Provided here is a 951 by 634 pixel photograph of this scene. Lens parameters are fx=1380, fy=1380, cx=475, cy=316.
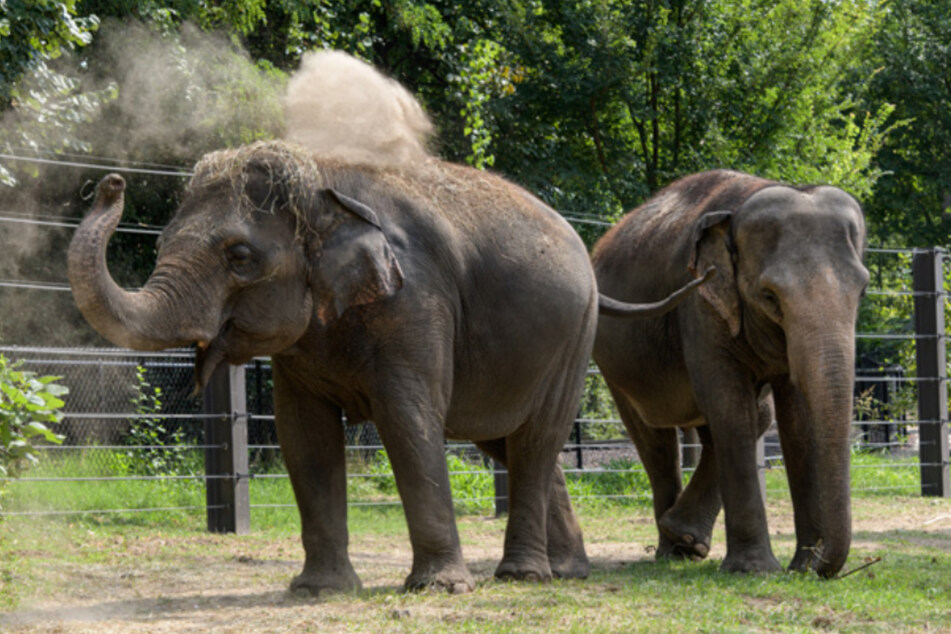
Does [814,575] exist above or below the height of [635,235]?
below

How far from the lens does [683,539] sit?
8.26 meters

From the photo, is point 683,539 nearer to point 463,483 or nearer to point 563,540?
point 563,540

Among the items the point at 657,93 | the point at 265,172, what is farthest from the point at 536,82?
the point at 265,172

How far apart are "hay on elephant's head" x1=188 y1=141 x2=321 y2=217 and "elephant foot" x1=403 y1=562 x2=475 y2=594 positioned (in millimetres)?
1670

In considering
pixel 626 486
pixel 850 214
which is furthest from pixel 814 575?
pixel 626 486

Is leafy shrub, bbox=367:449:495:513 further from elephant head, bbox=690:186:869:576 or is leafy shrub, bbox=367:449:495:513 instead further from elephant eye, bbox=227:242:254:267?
elephant eye, bbox=227:242:254:267

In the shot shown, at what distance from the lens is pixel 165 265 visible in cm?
572

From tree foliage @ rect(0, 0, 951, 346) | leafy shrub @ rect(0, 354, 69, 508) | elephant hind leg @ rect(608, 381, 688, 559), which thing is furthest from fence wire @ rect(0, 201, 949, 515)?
leafy shrub @ rect(0, 354, 69, 508)

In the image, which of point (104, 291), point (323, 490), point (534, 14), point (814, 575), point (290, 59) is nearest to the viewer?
point (104, 291)

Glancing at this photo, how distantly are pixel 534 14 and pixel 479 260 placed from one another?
31.1 feet

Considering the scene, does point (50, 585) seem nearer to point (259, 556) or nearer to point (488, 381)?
point (259, 556)

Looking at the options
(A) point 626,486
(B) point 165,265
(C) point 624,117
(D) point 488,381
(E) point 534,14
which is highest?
(E) point 534,14

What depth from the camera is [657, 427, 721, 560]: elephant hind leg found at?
8.28 metres

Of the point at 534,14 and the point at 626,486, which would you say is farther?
the point at 534,14
